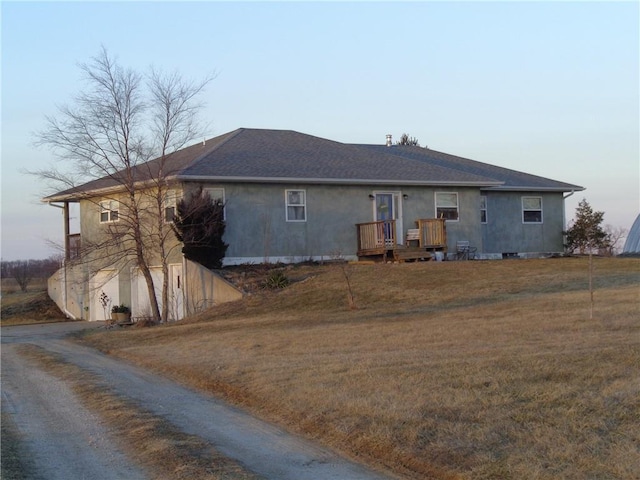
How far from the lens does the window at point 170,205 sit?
27794 millimetres

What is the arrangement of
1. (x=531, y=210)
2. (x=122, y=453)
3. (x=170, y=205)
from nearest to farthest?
1. (x=122, y=453)
2. (x=170, y=205)
3. (x=531, y=210)

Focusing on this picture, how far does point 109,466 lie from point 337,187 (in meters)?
22.1

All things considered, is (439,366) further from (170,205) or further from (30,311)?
(30,311)

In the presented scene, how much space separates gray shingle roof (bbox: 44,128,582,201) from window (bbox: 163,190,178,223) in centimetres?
84

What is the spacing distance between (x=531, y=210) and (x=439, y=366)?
24.0 meters

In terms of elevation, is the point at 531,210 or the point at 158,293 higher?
the point at 531,210

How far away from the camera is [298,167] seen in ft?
98.2

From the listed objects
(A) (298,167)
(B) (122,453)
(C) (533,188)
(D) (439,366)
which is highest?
(A) (298,167)

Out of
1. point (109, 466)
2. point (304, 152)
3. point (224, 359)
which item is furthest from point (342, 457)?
point (304, 152)

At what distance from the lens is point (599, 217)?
36.3 m

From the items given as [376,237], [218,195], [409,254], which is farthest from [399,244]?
[218,195]

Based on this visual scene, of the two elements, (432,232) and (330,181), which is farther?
(432,232)

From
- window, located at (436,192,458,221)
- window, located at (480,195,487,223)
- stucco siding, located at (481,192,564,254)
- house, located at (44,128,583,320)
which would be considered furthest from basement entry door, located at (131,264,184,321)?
window, located at (480,195,487,223)

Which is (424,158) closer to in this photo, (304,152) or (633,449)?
(304,152)
